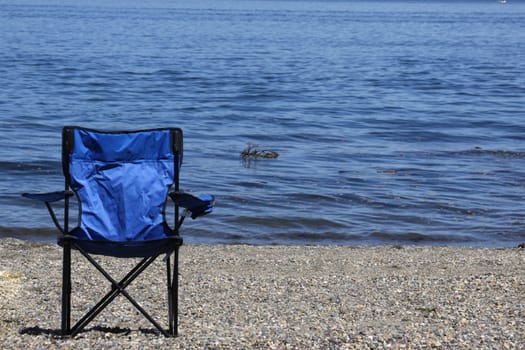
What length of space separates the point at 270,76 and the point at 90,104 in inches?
355

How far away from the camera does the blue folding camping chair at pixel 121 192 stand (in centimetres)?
525

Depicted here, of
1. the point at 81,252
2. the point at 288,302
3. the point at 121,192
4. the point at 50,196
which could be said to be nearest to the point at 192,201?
the point at 121,192

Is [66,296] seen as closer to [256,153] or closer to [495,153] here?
[256,153]

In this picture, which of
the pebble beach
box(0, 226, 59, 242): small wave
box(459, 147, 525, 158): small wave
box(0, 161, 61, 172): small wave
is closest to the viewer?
the pebble beach

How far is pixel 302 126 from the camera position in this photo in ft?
64.6

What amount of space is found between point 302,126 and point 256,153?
4267 mm

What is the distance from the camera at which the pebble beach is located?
5.16 meters

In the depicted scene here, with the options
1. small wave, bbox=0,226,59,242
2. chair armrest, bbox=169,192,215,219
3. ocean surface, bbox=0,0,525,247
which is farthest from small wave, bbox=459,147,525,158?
chair armrest, bbox=169,192,215,219

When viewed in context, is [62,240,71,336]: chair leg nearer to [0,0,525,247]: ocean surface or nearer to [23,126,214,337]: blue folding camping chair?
[23,126,214,337]: blue folding camping chair

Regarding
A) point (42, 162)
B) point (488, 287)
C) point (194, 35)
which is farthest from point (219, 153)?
point (194, 35)

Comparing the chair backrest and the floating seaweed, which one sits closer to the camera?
the chair backrest

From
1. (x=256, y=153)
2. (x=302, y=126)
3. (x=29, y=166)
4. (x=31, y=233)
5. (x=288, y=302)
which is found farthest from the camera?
(x=302, y=126)

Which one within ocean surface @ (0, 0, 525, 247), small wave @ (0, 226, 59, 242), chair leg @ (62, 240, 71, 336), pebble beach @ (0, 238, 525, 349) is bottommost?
ocean surface @ (0, 0, 525, 247)

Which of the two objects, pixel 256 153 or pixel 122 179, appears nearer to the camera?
pixel 122 179
